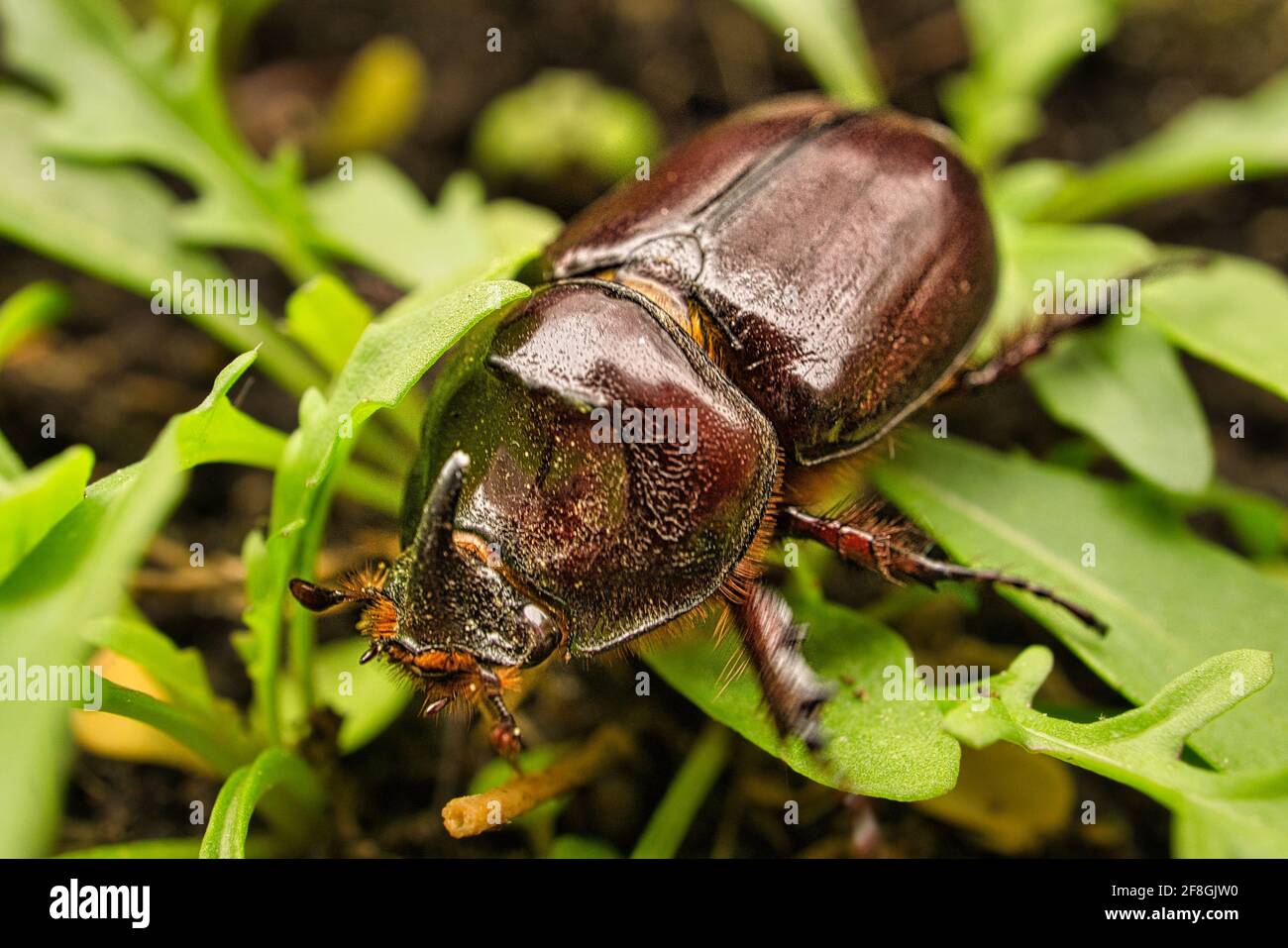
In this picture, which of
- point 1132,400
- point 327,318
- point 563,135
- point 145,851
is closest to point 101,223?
point 327,318

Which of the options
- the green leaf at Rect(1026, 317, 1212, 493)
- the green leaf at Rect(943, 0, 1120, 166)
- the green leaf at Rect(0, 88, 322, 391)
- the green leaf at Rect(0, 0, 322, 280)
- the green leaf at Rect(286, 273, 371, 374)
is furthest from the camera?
the green leaf at Rect(943, 0, 1120, 166)

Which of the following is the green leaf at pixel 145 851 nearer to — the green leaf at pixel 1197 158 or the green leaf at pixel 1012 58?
the green leaf at pixel 1012 58

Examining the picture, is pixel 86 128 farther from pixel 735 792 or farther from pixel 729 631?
pixel 735 792

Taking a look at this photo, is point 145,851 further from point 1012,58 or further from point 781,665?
point 1012,58

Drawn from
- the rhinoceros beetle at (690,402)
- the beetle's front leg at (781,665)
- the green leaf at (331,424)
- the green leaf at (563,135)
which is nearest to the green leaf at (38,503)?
the green leaf at (331,424)

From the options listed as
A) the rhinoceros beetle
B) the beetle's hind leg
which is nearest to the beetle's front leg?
the rhinoceros beetle

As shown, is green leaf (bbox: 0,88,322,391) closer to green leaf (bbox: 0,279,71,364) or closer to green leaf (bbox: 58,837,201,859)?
green leaf (bbox: 0,279,71,364)
